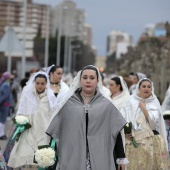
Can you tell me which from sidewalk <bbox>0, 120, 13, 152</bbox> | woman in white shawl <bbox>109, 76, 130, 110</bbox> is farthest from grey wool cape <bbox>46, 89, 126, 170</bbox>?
sidewalk <bbox>0, 120, 13, 152</bbox>

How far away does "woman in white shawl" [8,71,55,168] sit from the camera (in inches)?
376

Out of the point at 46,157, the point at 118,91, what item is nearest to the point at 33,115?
the point at 118,91

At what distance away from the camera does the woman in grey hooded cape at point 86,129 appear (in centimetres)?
620

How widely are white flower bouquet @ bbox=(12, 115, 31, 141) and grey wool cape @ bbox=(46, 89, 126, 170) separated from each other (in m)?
3.12

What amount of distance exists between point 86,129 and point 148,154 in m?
3.17

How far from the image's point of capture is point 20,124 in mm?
9484

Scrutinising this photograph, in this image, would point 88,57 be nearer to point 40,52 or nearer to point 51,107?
point 40,52

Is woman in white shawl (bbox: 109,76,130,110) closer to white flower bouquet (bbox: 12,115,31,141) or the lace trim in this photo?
white flower bouquet (bbox: 12,115,31,141)

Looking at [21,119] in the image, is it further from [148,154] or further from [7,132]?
[7,132]

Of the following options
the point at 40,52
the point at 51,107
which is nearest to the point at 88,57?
→ the point at 40,52

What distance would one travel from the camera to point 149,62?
1732 inches

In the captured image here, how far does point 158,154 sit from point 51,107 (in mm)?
1779

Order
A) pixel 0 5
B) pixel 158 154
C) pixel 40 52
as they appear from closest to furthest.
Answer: pixel 158 154, pixel 40 52, pixel 0 5

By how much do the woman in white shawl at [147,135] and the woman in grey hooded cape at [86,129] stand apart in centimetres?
286
